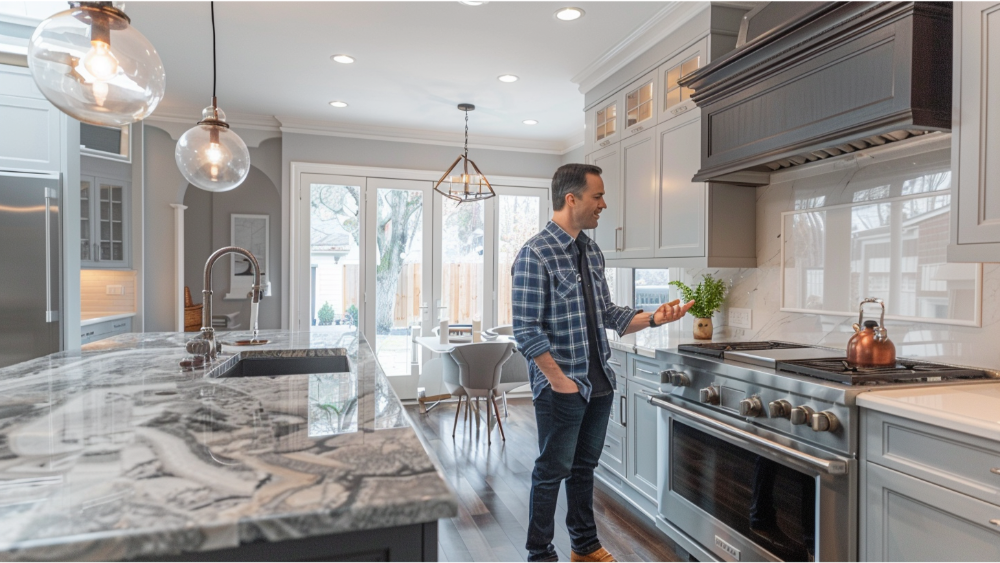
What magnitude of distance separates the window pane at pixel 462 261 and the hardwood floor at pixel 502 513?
A: 1.63m

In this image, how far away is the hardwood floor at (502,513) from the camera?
2.49 metres

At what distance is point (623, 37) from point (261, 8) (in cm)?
202

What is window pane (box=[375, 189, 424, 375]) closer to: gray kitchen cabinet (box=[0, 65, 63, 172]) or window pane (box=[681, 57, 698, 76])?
gray kitchen cabinet (box=[0, 65, 63, 172])

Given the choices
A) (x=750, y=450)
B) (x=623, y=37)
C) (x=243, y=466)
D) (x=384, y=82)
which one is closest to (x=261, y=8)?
(x=384, y=82)

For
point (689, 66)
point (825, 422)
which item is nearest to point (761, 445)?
point (825, 422)

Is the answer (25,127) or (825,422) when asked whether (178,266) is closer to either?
(25,127)

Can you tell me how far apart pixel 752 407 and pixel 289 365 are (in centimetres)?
177

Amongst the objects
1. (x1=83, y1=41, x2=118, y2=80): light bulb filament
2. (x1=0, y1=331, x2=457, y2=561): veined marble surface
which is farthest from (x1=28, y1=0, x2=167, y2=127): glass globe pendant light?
(x1=0, y1=331, x2=457, y2=561): veined marble surface

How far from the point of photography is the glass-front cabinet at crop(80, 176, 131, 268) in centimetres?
441

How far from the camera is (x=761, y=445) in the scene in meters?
1.96

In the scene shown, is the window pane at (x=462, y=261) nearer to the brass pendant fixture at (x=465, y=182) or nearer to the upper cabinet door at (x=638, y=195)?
the brass pendant fixture at (x=465, y=182)

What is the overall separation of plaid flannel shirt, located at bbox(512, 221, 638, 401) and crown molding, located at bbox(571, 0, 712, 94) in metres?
1.53

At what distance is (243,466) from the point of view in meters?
0.86

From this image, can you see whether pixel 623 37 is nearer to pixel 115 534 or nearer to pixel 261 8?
pixel 261 8
